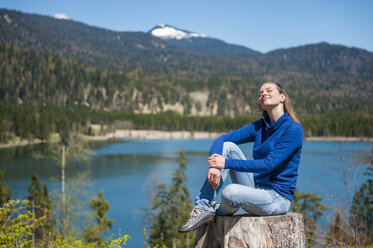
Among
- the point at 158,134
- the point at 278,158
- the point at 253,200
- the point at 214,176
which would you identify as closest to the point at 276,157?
the point at 278,158

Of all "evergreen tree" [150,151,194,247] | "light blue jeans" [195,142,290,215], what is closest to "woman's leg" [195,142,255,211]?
"light blue jeans" [195,142,290,215]

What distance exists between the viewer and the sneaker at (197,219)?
3863 millimetres

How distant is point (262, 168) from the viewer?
3709 mm

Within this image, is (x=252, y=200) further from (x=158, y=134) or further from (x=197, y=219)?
(x=158, y=134)

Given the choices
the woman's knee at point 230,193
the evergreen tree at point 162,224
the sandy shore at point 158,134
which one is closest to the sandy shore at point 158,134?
the sandy shore at point 158,134

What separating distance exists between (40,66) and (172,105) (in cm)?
7117

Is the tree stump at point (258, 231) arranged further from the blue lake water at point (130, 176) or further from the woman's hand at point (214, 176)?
the blue lake water at point (130, 176)

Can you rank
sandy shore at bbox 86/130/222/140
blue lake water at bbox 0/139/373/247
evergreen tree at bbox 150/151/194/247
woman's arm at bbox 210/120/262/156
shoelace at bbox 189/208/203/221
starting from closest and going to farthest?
shoelace at bbox 189/208/203/221 → woman's arm at bbox 210/120/262/156 → evergreen tree at bbox 150/151/194/247 → blue lake water at bbox 0/139/373/247 → sandy shore at bbox 86/130/222/140

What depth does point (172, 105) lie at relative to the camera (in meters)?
199

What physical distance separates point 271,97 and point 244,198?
1.16 metres

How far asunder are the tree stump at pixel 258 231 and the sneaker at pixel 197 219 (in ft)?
0.46

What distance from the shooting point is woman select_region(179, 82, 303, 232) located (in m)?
3.76

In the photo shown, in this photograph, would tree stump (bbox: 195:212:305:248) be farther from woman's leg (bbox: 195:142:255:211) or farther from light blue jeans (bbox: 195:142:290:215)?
woman's leg (bbox: 195:142:255:211)

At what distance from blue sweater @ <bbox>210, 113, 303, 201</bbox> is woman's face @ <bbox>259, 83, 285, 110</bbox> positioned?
19 cm
